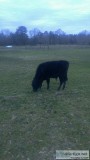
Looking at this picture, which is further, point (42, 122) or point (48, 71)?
point (48, 71)

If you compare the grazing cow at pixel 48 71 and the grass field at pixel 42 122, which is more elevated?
the grazing cow at pixel 48 71

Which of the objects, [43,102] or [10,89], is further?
[10,89]

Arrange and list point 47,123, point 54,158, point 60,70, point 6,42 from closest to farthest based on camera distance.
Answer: point 54,158, point 47,123, point 60,70, point 6,42

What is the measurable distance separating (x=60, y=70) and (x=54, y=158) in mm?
8420

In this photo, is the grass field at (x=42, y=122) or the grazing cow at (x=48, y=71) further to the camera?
the grazing cow at (x=48, y=71)

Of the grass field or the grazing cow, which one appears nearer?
the grass field

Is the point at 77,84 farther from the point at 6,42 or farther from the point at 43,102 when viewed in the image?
the point at 6,42

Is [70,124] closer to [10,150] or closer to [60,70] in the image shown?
[10,150]

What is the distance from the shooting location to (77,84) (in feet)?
55.5

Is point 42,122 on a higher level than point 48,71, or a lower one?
lower

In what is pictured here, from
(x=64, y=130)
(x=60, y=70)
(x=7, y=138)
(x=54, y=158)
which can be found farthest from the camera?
(x=60, y=70)

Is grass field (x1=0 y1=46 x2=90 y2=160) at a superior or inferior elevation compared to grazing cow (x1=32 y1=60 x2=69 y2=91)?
inferior

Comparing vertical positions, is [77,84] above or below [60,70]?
below

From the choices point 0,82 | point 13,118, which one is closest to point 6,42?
point 0,82
